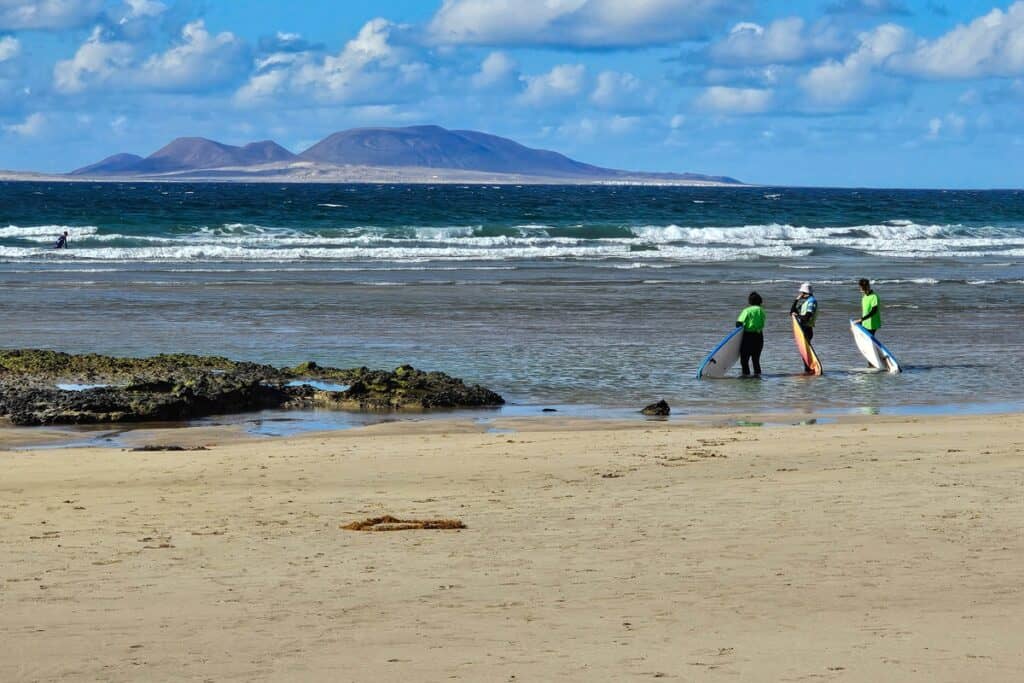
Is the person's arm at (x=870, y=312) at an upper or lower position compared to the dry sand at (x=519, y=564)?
upper

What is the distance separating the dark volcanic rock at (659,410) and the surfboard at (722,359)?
300cm

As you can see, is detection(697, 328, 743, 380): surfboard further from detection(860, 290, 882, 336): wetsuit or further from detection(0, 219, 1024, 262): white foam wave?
detection(0, 219, 1024, 262): white foam wave

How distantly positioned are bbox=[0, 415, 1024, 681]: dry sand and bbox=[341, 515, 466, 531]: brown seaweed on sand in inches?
4.8

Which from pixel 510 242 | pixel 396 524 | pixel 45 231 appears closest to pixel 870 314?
pixel 396 524

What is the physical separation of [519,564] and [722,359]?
10.6m

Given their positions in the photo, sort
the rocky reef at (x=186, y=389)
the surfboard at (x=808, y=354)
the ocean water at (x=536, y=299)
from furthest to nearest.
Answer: the surfboard at (x=808, y=354)
the ocean water at (x=536, y=299)
the rocky reef at (x=186, y=389)

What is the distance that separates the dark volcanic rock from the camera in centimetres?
1414

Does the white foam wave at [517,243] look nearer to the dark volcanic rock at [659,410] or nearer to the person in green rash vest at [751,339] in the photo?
the person in green rash vest at [751,339]

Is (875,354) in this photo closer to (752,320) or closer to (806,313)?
(806,313)

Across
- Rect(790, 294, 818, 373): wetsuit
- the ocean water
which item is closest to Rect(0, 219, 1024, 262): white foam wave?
the ocean water

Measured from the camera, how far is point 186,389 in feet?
46.1

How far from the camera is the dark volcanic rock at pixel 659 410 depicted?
14141mm

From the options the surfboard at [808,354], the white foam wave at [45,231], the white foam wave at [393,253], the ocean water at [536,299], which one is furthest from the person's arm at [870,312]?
the white foam wave at [45,231]

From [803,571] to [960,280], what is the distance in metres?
29.6
